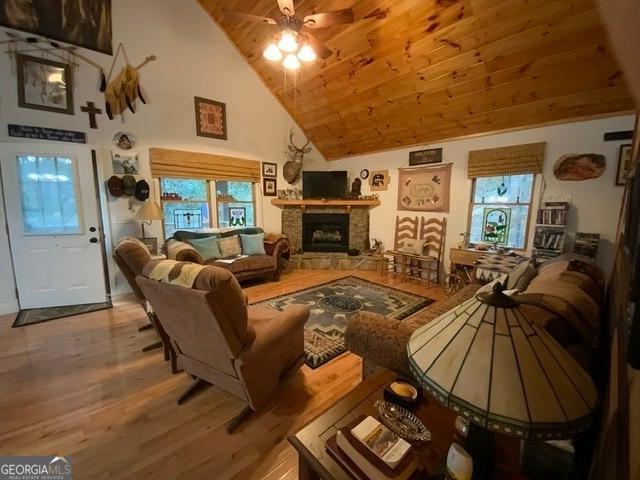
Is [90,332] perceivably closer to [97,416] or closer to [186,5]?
[97,416]

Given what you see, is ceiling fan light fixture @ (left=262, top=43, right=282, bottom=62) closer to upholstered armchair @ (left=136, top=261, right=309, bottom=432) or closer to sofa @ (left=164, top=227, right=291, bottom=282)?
upholstered armchair @ (left=136, top=261, right=309, bottom=432)

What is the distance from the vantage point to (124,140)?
12.2 ft

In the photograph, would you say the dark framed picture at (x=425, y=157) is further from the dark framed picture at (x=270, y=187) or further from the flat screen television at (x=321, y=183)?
the dark framed picture at (x=270, y=187)

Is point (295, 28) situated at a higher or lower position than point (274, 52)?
higher

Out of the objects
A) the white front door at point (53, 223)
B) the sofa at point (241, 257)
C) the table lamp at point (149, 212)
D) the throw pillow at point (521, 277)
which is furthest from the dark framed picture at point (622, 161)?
the white front door at point (53, 223)

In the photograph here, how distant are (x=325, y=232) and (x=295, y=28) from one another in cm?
370

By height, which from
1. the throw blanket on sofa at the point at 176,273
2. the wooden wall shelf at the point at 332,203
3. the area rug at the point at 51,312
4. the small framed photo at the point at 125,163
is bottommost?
the area rug at the point at 51,312

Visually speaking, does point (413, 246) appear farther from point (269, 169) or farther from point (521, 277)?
point (269, 169)

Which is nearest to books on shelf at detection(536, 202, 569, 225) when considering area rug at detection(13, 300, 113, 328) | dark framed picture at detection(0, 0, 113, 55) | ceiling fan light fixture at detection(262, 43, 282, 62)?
ceiling fan light fixture at detection(262, 43, 282, 62)

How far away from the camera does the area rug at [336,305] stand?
8.34 ft

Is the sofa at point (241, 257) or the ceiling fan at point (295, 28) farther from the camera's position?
the sofa at point (241, 257)

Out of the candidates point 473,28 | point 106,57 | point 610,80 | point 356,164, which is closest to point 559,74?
point 610,80

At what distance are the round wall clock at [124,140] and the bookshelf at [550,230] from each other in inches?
220

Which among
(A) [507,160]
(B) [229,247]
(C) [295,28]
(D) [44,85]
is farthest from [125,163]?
(A) [507,160]
